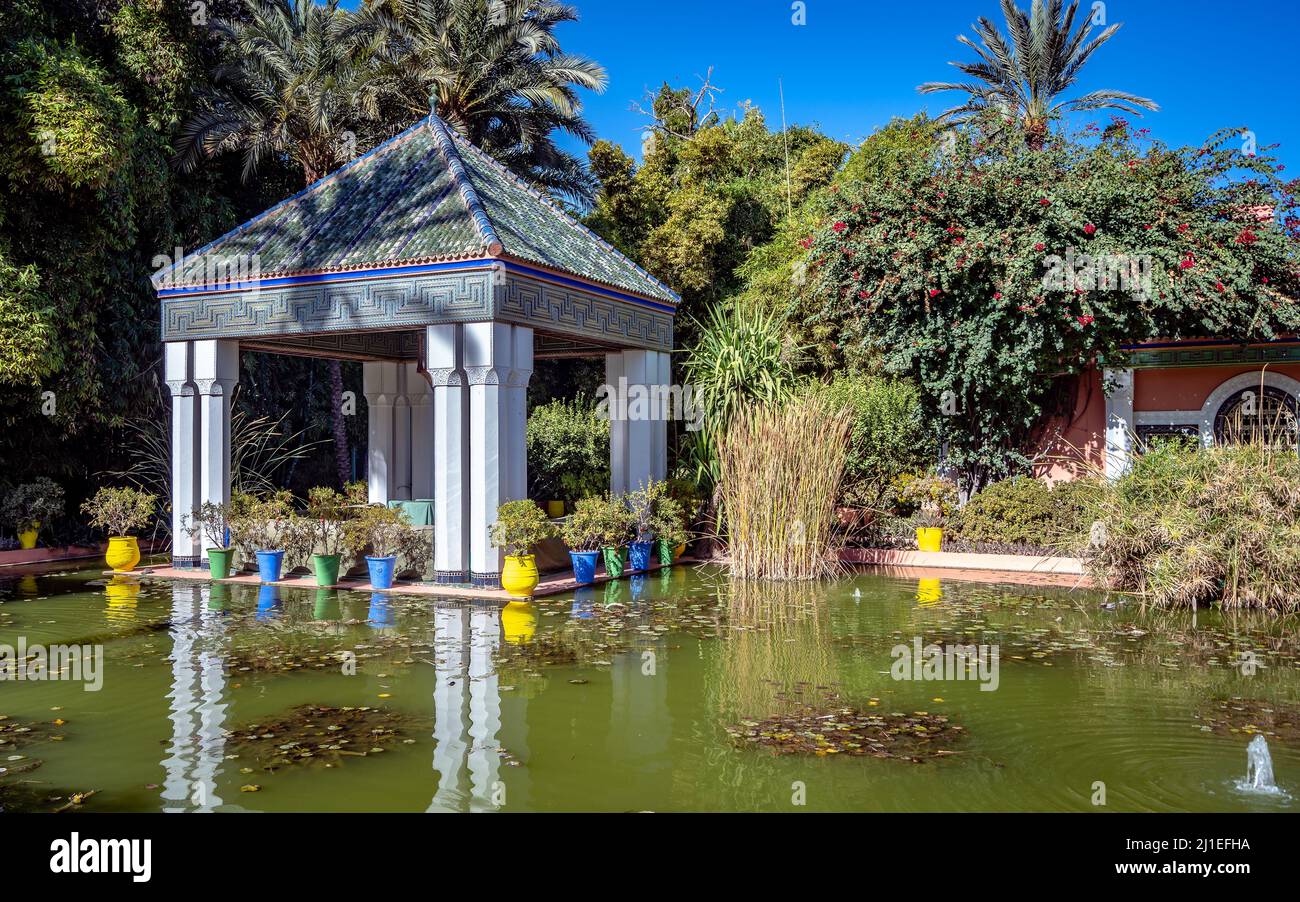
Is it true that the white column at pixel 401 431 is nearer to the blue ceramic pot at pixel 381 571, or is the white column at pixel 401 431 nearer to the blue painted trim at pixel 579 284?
the blue painted trim at pixel 579 284

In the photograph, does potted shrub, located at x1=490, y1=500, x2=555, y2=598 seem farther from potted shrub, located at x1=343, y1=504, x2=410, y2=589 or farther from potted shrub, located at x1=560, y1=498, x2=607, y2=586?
potted shrub, located at x1=343, y1=504, x2=410, y2=589

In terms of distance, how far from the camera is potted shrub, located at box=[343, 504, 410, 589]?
419 inches

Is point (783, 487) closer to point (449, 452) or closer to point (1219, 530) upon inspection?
point (449, 452)

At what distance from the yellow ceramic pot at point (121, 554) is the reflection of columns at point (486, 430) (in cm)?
474

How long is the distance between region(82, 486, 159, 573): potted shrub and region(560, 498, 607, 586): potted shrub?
5251 mm

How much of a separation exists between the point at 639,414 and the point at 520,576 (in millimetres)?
3664

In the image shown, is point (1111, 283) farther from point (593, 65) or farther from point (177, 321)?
point (177, 321)

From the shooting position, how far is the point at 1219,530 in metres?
9.20

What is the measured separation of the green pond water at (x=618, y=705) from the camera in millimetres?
4387

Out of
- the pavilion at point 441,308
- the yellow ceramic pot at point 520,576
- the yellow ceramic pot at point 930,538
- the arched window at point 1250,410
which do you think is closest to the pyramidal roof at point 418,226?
the pavilion at point 441,308

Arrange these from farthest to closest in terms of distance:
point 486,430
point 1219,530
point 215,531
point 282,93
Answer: point 282,93, point 215,531, point 486,430, point 1219,530

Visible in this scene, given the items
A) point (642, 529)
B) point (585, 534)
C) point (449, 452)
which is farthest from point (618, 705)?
point (642, 529)
